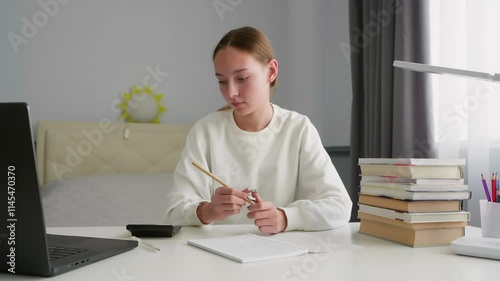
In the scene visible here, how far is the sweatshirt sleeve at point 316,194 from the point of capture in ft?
4.16

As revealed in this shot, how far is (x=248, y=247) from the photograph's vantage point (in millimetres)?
1000

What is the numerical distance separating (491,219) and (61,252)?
0.85m

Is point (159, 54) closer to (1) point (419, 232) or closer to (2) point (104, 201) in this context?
(2) point (104, 201)

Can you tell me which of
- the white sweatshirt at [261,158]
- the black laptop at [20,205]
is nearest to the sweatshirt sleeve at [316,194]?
the white sweatshirt at [261,158]

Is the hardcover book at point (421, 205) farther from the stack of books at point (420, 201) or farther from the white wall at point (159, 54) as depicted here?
the white wall at point (159, 54)

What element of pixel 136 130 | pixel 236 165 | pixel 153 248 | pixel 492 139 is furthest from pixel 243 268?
pixel 136 130

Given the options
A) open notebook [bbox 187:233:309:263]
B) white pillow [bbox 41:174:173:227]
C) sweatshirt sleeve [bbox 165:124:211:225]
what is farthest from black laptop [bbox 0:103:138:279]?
white pillow [bbox 41:174:173:227]

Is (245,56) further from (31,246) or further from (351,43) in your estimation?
(351,43)

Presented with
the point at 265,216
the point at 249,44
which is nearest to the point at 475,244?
the point at 265,216

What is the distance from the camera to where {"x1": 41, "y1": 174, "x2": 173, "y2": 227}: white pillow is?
2285 mm

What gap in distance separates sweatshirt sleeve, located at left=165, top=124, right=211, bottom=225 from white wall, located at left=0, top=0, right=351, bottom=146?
1.43 m

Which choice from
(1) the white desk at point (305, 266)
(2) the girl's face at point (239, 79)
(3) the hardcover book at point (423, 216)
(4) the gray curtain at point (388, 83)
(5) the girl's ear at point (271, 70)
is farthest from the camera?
(4) the gray curtain at point (388, 83)

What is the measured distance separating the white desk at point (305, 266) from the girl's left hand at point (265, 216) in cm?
18

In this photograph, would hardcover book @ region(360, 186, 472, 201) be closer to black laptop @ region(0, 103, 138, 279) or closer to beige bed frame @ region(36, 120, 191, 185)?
black laptop @ region(0, 103, 138, 279)
